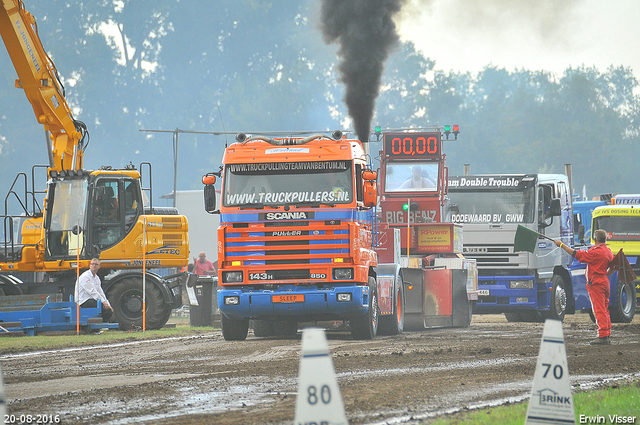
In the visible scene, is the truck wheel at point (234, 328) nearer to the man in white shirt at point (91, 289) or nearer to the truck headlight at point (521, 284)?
the man in white shirt at point (91, 289)

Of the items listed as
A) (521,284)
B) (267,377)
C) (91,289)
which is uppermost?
(521,284)

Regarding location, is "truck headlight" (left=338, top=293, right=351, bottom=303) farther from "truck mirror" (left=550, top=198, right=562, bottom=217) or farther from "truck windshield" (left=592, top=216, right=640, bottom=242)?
"truck windshield" (left=592, top=216, right=640, bottom=242)

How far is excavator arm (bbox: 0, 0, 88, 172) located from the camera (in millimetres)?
20844

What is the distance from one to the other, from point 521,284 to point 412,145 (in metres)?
4.18

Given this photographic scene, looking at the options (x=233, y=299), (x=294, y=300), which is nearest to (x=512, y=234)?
(x=294, y=300)

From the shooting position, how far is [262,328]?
1891cm

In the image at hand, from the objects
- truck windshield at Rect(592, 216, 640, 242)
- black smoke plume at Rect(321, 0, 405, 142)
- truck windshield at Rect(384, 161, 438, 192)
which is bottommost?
truck windshield at Rect(592, 216, 640, 242)

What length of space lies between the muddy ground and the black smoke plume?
8617mm

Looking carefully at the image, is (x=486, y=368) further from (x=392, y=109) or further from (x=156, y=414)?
(x=392, y=109)

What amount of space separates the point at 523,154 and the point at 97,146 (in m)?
40.8

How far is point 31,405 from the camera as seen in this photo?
8797 mm

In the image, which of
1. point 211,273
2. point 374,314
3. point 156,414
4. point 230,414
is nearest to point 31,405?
point 156,414

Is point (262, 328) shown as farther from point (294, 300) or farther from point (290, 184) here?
point (290, 184)

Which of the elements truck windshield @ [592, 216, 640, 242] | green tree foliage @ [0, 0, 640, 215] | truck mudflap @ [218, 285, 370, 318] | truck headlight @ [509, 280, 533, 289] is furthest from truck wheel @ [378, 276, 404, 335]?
green tree foliage @ [0, 0, 640, 215]
